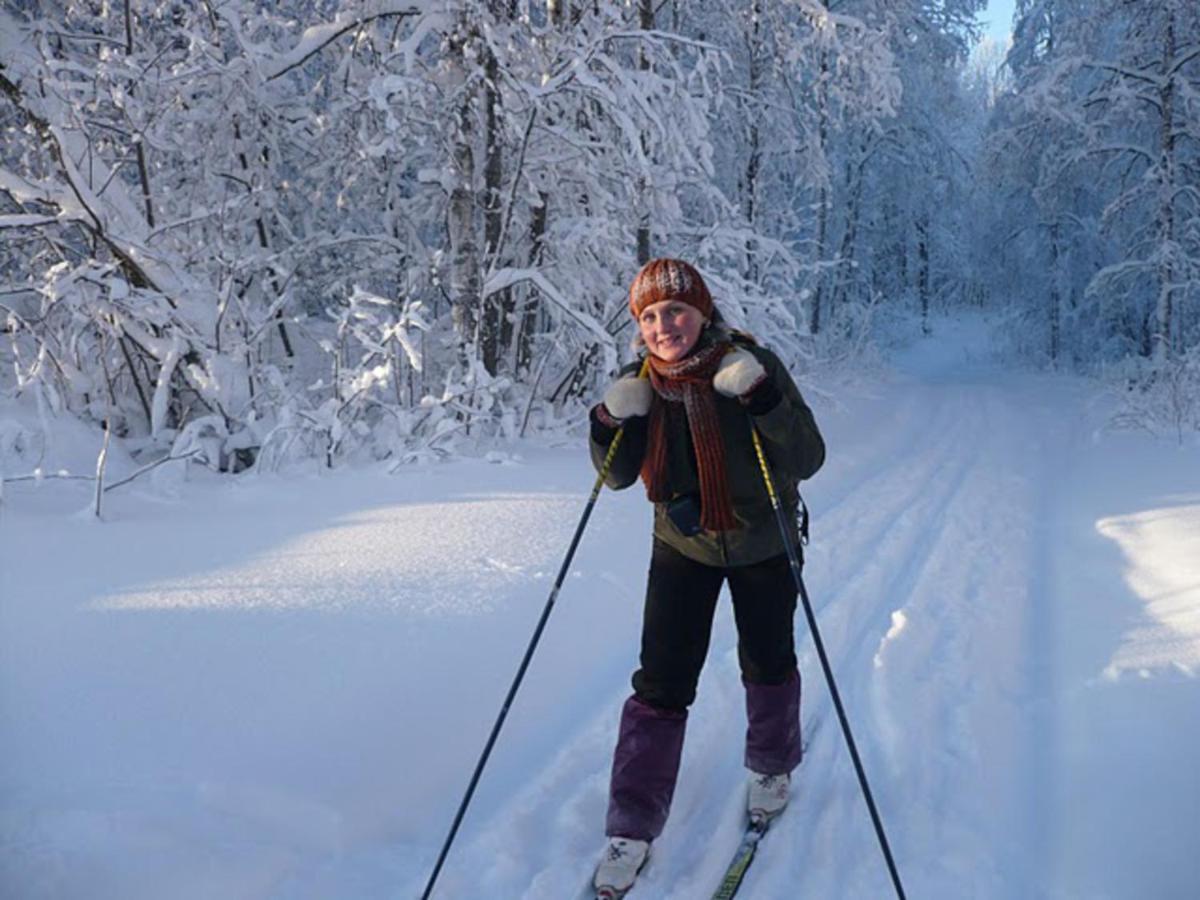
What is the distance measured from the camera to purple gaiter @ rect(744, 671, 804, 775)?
282 centimetres

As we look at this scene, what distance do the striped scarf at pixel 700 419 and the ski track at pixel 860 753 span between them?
1.09 m

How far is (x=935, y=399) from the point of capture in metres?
15.1

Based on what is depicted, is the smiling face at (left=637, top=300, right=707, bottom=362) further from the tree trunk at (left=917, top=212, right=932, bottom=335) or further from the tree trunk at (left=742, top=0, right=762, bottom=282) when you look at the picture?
the tree trunk at (left=917, top=212, right=932, bottom=335)

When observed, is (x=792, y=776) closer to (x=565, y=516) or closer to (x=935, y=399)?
(x=565, y=516)

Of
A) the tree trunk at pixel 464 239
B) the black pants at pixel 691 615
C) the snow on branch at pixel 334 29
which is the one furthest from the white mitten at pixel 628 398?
the snow on branch at pixel 334 29

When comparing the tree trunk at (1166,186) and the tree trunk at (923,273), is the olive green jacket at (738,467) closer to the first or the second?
the tree trunk at (1166,186)

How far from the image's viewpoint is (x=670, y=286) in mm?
2492

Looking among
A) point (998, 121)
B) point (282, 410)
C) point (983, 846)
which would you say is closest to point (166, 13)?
point (282, 410)

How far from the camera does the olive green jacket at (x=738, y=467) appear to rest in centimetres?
254

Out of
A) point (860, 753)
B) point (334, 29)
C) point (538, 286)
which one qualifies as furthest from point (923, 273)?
point (860, 753)

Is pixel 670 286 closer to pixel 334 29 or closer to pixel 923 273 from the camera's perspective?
pixel 334 29

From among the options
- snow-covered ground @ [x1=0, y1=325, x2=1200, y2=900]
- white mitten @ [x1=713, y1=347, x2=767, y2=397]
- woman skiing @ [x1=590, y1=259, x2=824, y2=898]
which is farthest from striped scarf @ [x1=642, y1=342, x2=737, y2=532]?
snow-covered ground @ [x1=0, y1=325, x2=1200, y2=900]

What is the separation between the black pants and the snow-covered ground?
0.53 metres

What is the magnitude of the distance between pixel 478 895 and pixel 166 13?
885cm
